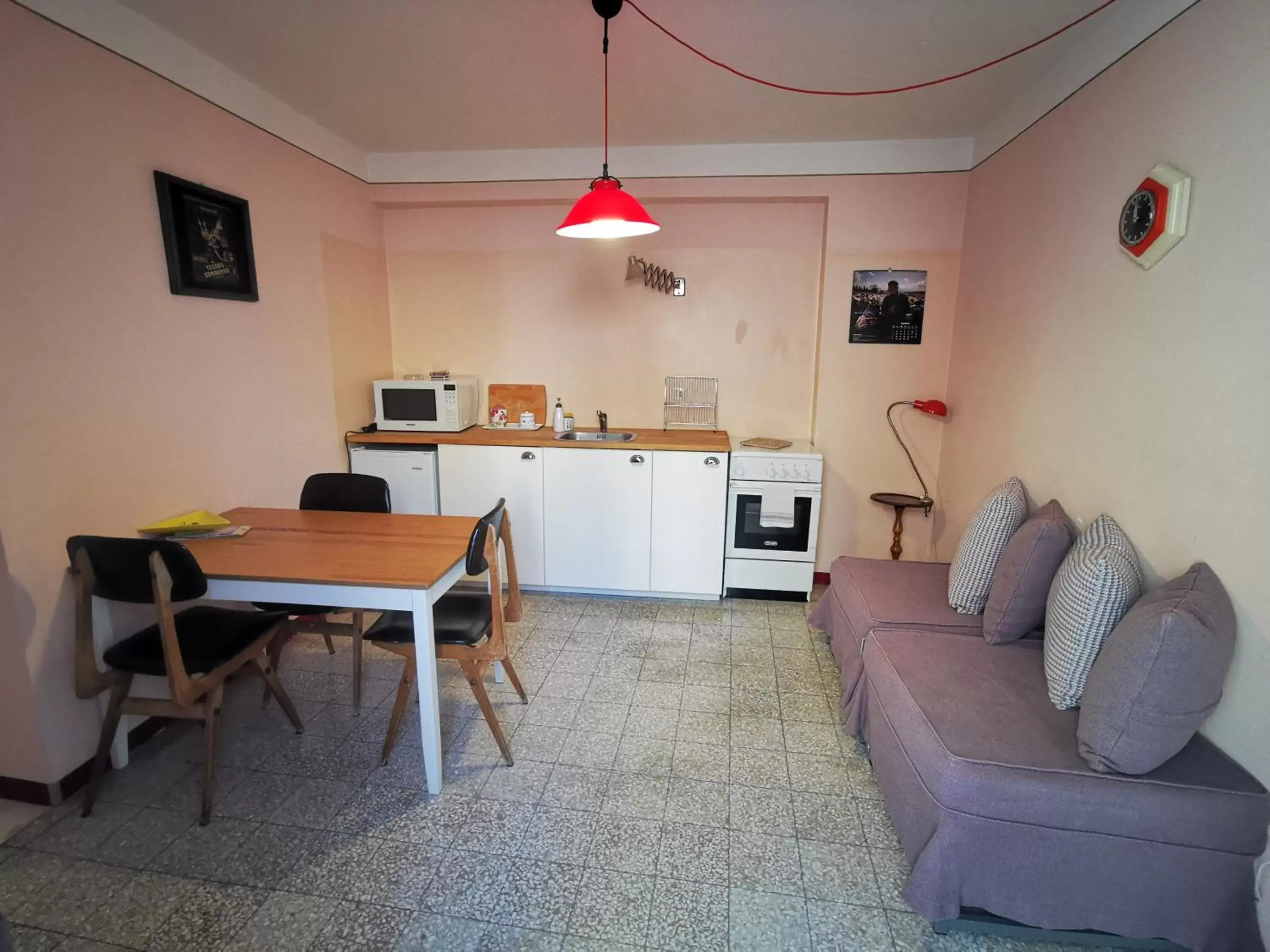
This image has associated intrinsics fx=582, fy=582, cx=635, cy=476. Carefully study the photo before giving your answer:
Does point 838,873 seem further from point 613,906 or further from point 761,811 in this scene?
point 613,906

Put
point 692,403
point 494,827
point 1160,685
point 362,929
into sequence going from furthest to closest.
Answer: point 692,403
point 494,827
point 362,929
point 1160,685

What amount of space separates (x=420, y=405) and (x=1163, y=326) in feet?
11.2

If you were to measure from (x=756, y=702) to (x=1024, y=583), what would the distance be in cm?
113

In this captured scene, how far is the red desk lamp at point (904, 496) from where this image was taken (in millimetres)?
3328

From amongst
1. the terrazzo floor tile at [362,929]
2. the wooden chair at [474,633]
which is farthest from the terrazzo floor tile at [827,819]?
the terrazzo floor tile at [362,929]

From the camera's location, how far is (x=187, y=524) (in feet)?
7.12

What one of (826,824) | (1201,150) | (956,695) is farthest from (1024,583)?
(1201,150)

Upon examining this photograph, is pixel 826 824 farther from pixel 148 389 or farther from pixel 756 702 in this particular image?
pixel 148 389

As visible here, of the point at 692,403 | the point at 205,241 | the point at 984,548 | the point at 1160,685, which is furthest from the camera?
the point at 692,403

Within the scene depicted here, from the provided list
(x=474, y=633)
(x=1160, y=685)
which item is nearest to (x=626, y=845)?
(x=474, y=633)

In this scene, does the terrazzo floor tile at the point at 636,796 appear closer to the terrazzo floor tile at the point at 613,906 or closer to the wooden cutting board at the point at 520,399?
the terrazzo floor tile at the point at 613,906

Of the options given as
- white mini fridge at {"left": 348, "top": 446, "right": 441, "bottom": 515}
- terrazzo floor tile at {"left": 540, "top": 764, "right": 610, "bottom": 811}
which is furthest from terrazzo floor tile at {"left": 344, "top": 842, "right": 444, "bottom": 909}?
white mini fridge at {"left": 348, "top": 446, "right": 441, "bottom": 515}

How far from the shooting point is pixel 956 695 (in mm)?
1725

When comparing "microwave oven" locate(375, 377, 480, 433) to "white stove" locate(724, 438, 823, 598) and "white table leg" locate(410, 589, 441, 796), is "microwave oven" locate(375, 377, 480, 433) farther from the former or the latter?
"white table leg" locate(410, 589, 441, 796)
